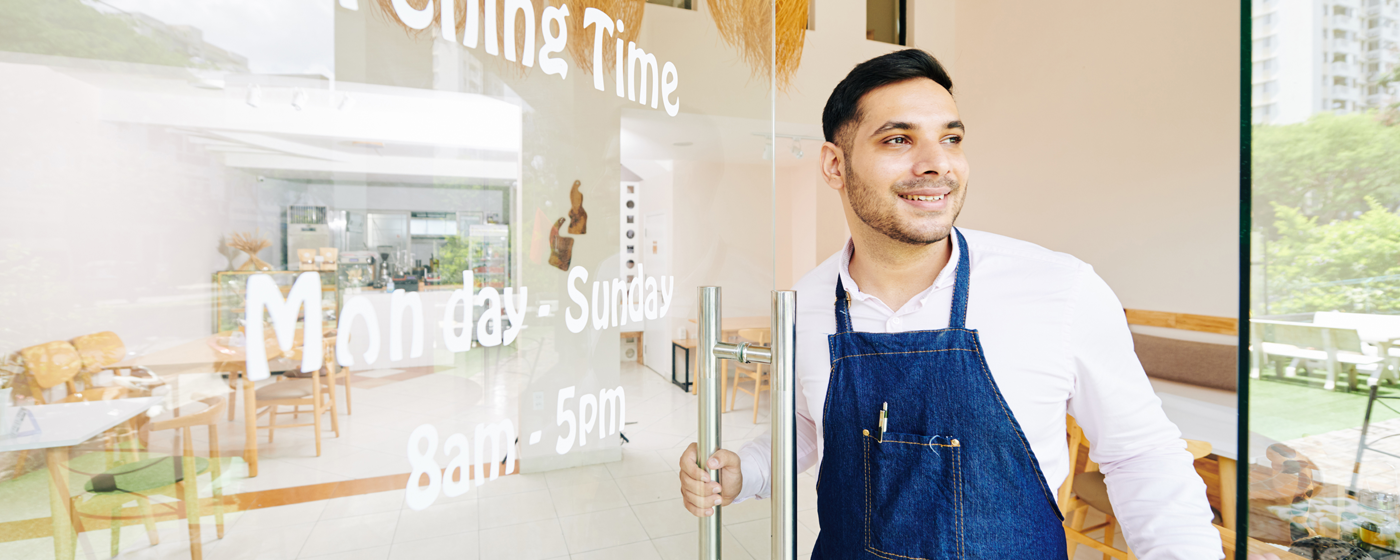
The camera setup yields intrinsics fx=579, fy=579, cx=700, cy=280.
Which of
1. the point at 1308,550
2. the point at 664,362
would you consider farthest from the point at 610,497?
the point at 1308,550

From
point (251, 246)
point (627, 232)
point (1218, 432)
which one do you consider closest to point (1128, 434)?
point (627, 232)

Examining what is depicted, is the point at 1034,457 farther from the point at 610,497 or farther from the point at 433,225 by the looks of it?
the point at 433,225

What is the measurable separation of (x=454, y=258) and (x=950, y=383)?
765 millimetres

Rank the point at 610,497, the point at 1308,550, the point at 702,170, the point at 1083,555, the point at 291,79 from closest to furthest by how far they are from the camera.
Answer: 1. the point at 1308,550
2. the point at 291,79
3. the point at 610,497
4. the point at 702,170
5. the point at 1083,555

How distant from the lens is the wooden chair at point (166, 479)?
24.3 inches

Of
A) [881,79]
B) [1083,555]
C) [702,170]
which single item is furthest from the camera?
[1083,555]

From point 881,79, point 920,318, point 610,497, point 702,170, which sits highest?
point 881,79

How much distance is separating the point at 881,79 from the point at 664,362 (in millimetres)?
613

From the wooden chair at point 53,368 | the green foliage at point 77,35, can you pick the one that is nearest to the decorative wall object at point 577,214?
the green foliage at point 77,35

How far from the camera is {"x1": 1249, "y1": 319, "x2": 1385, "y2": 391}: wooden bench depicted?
1.33ft

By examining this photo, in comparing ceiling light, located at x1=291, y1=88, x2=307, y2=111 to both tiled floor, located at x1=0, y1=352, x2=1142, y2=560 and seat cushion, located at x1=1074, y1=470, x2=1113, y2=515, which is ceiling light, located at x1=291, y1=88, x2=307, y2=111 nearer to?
tiled floor, located at x1=0, y1=352, x2=1142, y2=560

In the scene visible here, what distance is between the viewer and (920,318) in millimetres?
994

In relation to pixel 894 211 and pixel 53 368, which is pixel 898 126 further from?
pixel 53 368

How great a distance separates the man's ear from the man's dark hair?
2 cm
